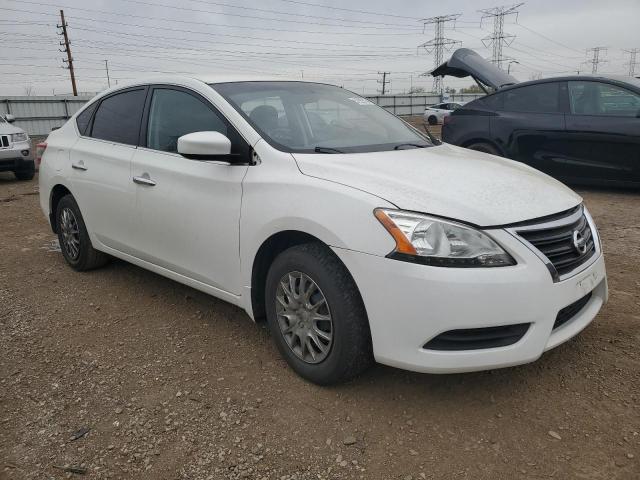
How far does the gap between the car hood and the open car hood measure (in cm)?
524

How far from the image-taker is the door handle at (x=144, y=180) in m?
3.53

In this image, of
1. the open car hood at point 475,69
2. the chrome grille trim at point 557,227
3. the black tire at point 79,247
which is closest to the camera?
the chrome grille trim at point 557,227

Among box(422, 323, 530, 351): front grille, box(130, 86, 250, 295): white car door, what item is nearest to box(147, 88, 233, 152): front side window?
box(130, 86, 250, 295): white car door

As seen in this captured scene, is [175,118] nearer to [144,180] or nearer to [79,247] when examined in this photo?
[144,180]

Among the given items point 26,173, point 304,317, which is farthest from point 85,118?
point 26,173

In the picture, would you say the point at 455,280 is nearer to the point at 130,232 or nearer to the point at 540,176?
the point at 540,176

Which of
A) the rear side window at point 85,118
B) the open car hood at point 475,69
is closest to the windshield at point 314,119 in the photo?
the rear side window at point 85,118

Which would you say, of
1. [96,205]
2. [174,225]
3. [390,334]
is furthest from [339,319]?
[96,205]

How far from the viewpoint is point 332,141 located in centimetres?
317

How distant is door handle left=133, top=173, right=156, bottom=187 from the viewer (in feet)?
11.6

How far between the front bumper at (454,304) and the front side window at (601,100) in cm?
509

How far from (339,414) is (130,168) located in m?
2.25

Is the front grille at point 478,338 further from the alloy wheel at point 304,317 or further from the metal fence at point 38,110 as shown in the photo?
the metal fence at point 38,110

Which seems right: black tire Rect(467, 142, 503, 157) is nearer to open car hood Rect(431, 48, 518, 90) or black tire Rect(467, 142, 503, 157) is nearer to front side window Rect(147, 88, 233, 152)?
open car hood Rect(431, 48, 518, 90)
